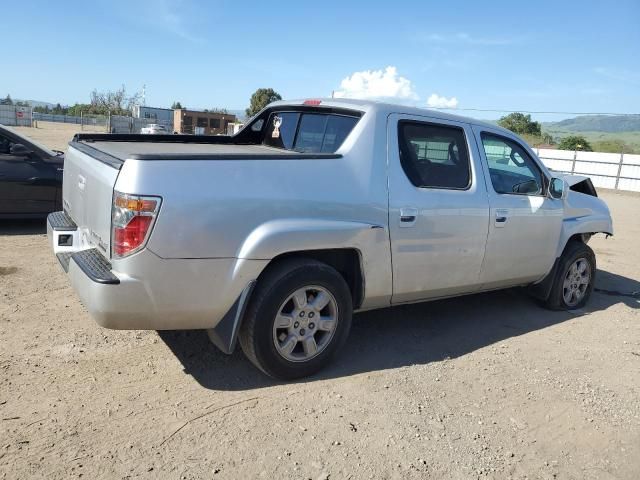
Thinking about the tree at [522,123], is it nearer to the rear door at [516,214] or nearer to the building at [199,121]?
the building at [199,121]

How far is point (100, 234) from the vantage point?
3.25 meters

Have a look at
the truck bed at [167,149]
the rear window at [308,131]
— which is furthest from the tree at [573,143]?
the truck bed at [167,149]

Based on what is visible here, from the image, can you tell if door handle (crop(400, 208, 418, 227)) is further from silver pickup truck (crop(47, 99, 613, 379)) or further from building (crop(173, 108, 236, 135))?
building (crop(173, 108, 236, 135))

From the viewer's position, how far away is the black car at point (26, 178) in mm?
7195

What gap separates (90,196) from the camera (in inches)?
136

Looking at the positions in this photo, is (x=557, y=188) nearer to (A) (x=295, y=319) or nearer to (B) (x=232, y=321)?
(A) (x=295, y=319)

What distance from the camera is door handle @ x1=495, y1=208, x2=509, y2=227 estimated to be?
14.9ft

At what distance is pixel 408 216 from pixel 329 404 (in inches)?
55.8

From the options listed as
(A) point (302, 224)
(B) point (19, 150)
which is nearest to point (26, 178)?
(B) point (19, 150)

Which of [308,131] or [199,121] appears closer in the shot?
[308,131]

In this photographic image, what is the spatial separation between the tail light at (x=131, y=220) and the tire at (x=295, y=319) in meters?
0.79

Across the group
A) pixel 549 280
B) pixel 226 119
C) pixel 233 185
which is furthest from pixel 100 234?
pixel 226 119

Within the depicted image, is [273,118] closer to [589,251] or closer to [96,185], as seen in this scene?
[96,185]

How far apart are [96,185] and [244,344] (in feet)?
4.43
